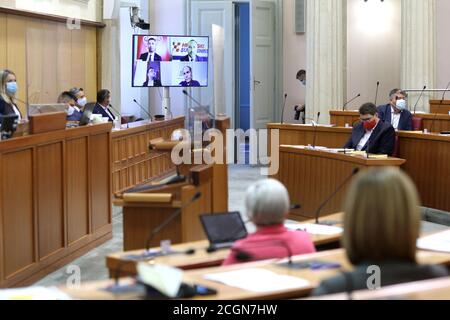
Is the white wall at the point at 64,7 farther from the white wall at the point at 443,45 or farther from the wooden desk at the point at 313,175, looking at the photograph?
the white wall at the point at 443,45

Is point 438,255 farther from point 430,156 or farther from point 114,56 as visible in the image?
point 114,56

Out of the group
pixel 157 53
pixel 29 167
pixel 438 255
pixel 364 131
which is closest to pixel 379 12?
pixel 157 53

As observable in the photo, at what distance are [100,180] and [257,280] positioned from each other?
4273mm

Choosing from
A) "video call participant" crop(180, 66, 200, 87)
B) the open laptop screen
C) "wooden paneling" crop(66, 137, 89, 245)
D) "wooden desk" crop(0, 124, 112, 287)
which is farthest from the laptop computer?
Result: "video call participant" crop(180, 66, 200, 87)

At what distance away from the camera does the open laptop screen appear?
4.02 meters

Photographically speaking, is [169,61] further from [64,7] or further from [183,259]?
[183,259]

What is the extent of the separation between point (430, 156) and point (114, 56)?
626 cm

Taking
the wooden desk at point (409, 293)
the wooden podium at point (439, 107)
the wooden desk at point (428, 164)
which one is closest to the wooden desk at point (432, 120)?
the wooden podium at point (439, 107)

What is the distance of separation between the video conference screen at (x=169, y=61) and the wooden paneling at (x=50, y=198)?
5.92 metres

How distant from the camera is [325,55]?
1247 centimetres

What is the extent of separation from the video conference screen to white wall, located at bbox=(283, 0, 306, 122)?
9.22 feet

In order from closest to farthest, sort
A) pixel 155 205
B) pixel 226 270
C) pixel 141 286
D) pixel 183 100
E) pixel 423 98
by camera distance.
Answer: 1. pixel 141 286
2. pixel 226 270
3. pixel 155 205
4. pixel 423 98
5. pixel 183 100

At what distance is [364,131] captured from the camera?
330 inches

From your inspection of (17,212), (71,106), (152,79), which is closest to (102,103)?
(71,106)
